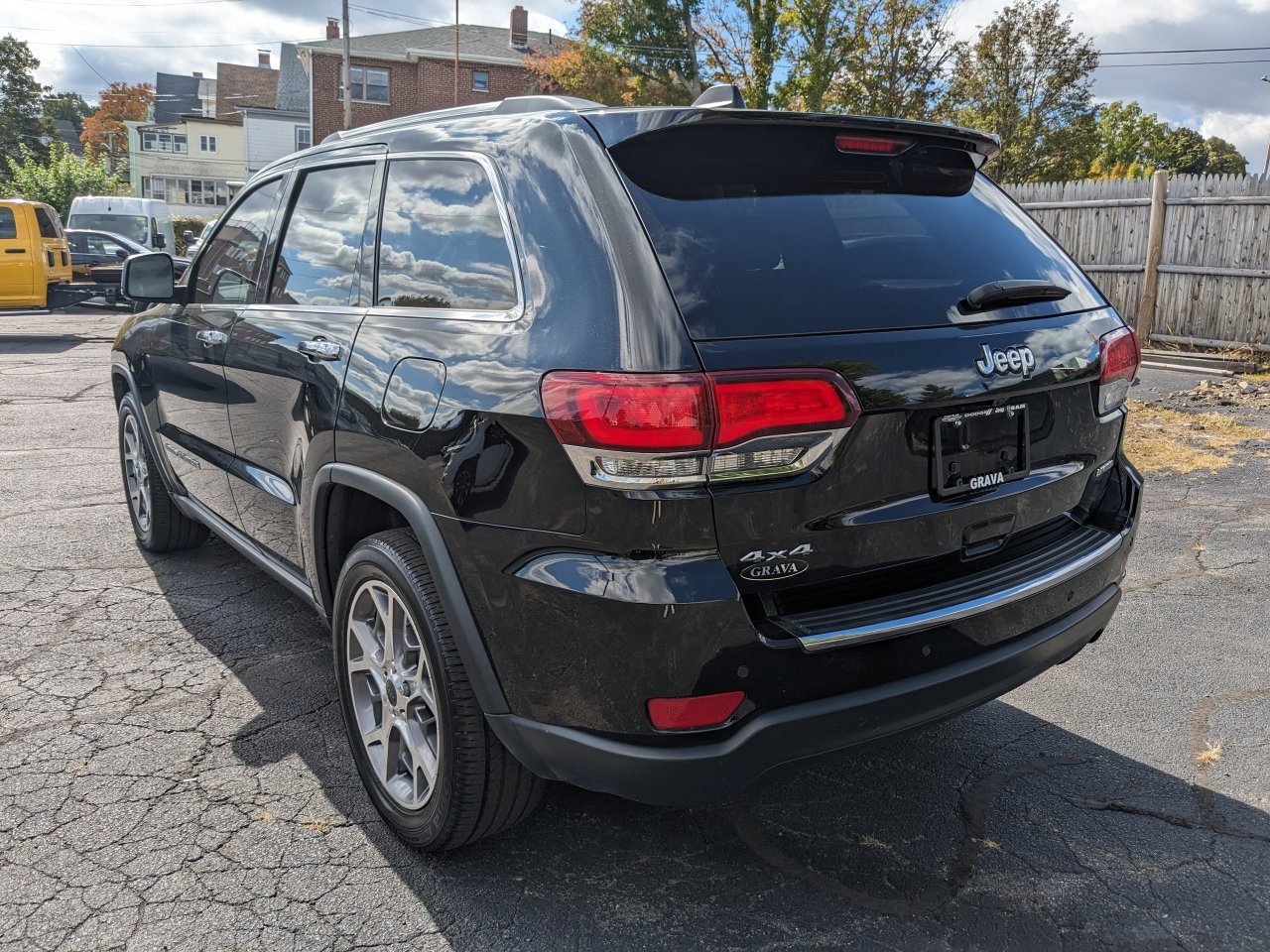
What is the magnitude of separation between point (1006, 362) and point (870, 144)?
2.23ft

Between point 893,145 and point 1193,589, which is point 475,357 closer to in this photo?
point 893,145

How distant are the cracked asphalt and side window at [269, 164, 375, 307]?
1448 mm

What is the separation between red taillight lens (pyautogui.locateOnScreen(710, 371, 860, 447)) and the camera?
208cm

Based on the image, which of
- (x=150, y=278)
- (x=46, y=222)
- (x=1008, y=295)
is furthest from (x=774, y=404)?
(x=46, y=222)

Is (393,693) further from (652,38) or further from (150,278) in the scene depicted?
(652,38)

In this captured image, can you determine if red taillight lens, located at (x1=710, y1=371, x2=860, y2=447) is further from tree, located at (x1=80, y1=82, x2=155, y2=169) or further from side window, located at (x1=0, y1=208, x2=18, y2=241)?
tree, located at (x1=80, y1=82, x2=155, y2=169)

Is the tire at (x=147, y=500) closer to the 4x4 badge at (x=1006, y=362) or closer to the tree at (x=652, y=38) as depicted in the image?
the 4x4 badge at (x=1006, y=362)

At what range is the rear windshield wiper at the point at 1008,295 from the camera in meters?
2.53

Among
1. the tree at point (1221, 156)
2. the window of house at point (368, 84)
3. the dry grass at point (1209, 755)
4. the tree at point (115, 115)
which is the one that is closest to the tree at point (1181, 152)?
the tree at point (1221, 156)

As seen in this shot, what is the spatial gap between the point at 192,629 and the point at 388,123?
2309 mm

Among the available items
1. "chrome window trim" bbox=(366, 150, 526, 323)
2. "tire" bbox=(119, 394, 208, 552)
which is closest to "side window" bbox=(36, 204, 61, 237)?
"tire" bbox=(119, 394, 208, 552)

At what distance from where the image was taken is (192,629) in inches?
171

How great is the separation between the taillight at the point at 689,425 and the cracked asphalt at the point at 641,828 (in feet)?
2.55

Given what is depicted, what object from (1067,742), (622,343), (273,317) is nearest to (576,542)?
(622,343)
